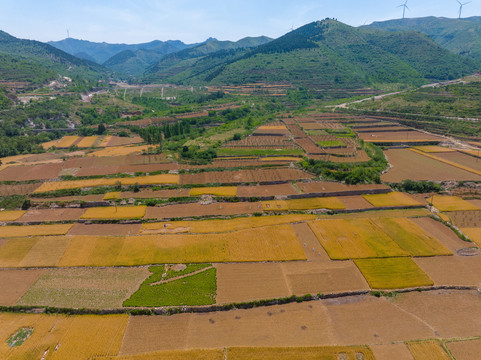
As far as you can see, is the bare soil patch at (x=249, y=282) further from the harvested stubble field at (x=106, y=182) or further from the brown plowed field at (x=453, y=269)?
the harvested stubble field at (x=106, y=182)

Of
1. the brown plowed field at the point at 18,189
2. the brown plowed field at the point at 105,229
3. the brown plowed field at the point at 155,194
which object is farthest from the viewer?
the brown plowed field at the point at 18,189

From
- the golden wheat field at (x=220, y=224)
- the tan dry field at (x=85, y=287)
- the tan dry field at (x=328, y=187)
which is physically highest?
the tan dry field at (x=328, y=187)

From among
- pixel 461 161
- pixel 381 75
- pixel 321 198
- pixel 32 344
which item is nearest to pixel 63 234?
pixel 32 344

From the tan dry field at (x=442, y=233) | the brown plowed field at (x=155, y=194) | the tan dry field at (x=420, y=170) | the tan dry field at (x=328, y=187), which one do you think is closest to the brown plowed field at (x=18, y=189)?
the brown plowed field at (x=155, y=194)

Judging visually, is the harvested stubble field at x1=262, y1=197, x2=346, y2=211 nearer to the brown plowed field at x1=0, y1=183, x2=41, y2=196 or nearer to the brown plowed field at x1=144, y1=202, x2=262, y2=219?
the brown plowed field at x1=144, y1=202, x2=262, y2=219

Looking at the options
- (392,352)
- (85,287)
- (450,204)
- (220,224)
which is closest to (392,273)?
(392,352)

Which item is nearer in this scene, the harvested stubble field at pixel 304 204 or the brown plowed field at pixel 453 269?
the brown plowed field at pixel 453 269
